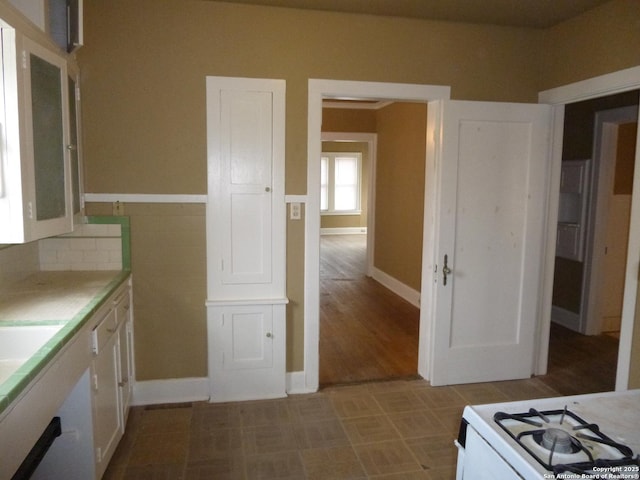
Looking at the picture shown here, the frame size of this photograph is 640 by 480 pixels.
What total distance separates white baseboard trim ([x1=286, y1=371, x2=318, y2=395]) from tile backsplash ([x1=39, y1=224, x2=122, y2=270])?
1385 millimetres

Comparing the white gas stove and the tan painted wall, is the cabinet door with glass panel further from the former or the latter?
the tan painted wall

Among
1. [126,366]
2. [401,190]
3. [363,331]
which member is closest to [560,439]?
[126,366]

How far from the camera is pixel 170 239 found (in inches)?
124

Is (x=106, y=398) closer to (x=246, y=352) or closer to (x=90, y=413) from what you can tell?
(x=90, y=413)

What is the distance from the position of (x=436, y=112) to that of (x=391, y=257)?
3.41 m

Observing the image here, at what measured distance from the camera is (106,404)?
2367 millimetres

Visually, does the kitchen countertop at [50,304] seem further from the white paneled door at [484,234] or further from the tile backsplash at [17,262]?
the white paneled door at [484,234]

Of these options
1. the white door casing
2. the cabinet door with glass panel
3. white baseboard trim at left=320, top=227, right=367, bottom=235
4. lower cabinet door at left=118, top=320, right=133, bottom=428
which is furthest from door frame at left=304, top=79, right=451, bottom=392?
white baseboard trim at left=320, top=227, right=367, bottom=235

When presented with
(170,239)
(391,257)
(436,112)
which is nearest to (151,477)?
(170,239)

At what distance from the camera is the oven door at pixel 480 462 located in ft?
4.00

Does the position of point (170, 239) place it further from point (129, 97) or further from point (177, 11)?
point (177, 11)

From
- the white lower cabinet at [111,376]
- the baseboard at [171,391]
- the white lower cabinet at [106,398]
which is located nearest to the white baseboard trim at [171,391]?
the baseboard at [171,391]

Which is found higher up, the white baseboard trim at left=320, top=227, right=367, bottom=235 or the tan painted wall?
the tan painted wall

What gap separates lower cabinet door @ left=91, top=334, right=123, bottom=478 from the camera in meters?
2.20
